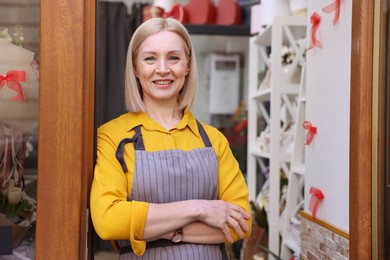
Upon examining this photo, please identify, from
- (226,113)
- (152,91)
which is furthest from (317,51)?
(226,113)

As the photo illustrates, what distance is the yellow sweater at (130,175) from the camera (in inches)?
54.9

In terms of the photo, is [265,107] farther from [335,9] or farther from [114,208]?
[114,208]

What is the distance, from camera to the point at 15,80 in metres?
1.40

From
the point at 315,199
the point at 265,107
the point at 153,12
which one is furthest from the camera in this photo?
the point at 153,12

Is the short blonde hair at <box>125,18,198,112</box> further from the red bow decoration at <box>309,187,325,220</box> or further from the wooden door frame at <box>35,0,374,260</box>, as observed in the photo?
the red bow decoration at <box>309,187,325,220</box>

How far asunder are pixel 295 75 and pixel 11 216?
2062mm

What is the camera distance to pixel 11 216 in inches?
55.7

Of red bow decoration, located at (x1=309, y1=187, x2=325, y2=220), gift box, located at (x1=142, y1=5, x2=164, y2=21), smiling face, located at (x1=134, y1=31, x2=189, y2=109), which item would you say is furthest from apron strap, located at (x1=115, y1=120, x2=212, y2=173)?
gift box, located at (x1=142, y1=5, x2=164, y2=21)

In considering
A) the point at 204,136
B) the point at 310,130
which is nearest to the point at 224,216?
the point at 204,136

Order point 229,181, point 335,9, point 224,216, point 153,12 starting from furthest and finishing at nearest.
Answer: point 153,12, point 335,9, point 229,181, point 224,216

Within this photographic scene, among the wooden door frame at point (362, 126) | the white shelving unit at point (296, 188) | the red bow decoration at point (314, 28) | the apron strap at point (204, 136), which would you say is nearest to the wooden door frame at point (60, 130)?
the apron strap at point (204, 136)

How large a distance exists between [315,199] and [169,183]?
0.84 meters

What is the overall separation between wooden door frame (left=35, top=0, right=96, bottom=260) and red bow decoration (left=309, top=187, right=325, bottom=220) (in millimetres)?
1055

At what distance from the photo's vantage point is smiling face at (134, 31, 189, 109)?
61.5 inches
